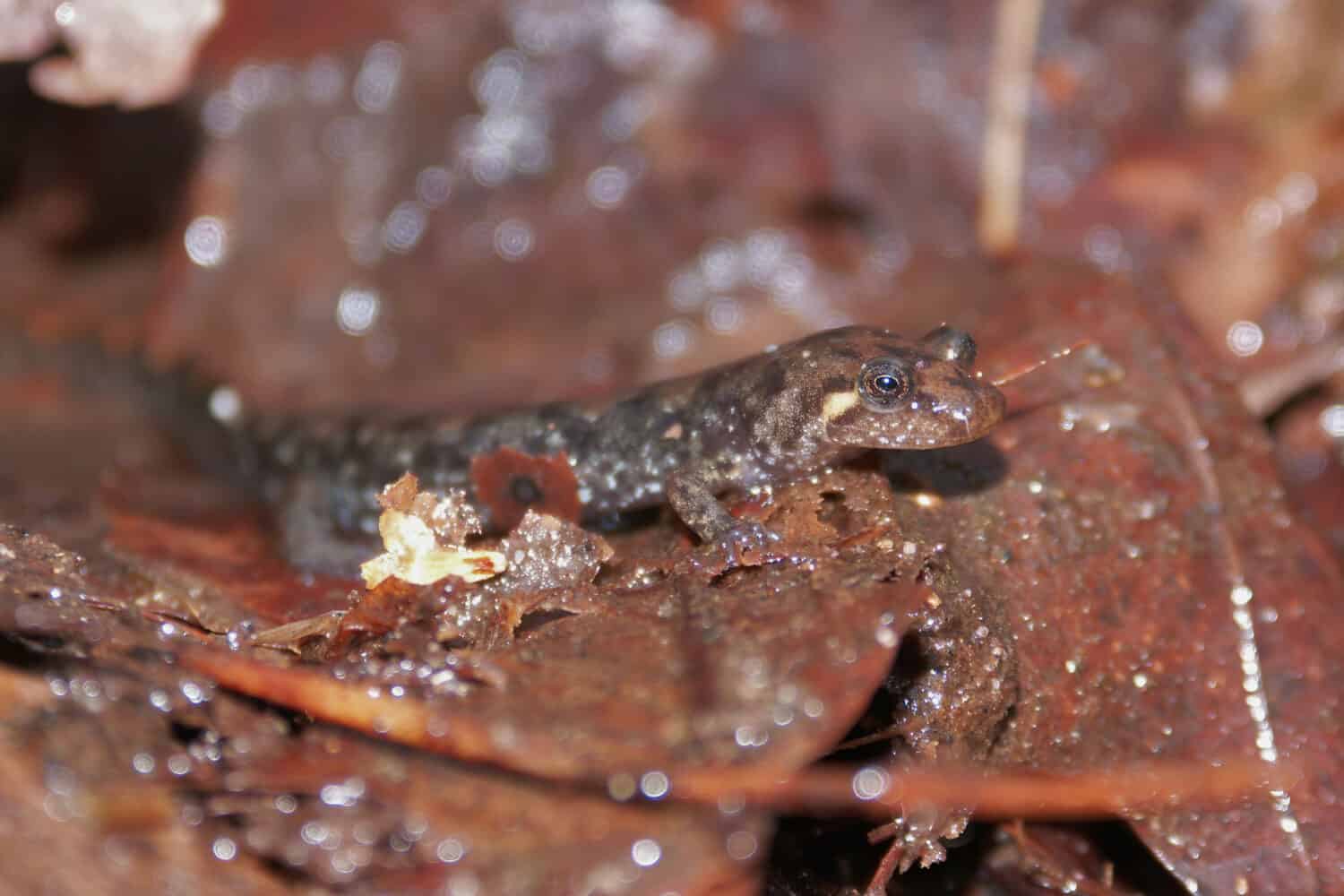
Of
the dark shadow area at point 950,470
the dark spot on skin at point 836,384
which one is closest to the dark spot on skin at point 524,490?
the dark spot on skin at point 836,384

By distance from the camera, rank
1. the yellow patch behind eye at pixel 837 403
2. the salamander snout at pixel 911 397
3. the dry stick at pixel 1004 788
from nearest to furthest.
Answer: the dry stick at pixel 1004 788
the salamander snout at pixel 911 397
the yellow patch behind eye at pixel 837 403

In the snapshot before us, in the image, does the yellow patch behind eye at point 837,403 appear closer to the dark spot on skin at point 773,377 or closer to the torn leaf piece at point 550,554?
the dark spot on skin at point 773,377

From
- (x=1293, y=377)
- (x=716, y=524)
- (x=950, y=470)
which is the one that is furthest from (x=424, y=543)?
(x=1293, y=377)

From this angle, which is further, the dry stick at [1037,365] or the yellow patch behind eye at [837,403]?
the dry stick at [1037,365]

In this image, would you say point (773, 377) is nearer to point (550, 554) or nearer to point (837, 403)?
point (837, 403)

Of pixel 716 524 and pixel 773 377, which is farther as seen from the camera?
pixel 773 377

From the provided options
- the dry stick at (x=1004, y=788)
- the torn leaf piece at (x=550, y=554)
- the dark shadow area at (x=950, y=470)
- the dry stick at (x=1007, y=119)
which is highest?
the dry stick at (x=1007, y=119)

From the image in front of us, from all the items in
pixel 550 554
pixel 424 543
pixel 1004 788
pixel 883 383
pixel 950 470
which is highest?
Answer: pixel 883 383

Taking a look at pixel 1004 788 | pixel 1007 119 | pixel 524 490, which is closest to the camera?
pixel 1004 788

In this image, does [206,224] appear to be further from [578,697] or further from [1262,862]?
[1262,862]
